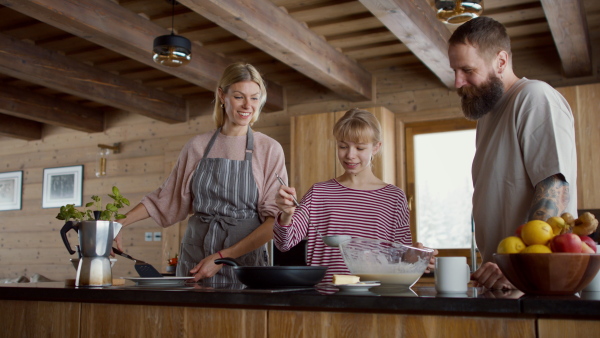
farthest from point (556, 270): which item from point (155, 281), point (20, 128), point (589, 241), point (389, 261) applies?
point (20, 128)

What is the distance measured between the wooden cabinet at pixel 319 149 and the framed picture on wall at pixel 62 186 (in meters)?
2.82

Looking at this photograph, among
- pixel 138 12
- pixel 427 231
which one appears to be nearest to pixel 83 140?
pixel 138 12

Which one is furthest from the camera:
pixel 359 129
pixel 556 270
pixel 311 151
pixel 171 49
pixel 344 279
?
pixel 311 151

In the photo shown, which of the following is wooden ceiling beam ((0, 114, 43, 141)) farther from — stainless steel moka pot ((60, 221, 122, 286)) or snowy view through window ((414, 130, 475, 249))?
stainless steel moka pot ((60, 221, 122, 286))

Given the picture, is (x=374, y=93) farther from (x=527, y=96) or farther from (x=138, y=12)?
(x=527, y=96)

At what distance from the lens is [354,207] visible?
207 cm

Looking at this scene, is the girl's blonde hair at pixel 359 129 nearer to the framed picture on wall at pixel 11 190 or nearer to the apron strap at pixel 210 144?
the apron strap at pixel 210 144

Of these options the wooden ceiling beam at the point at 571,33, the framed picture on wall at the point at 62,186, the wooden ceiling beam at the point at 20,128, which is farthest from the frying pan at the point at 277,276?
the wooden ceiling beam at the point at 20,128

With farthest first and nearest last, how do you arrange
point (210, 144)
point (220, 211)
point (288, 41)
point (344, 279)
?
1. point (288, 41)
2. point (210, 144)
3. point (220, 211)
4. point (344, 279)

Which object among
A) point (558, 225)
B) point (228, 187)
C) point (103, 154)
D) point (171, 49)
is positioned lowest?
point (558, 225)

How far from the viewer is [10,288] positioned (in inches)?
65.0

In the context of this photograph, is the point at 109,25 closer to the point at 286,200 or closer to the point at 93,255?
the point at 93,255

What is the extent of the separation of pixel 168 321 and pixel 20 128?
20.1 ft

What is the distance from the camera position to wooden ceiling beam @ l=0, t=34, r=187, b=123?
14.7 ft
